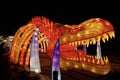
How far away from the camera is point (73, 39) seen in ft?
42.8

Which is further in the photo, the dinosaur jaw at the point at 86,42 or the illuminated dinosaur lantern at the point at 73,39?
the illuminated dinosaur lantern at the point at 73,39

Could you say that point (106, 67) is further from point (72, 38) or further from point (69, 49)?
point (69, 49)

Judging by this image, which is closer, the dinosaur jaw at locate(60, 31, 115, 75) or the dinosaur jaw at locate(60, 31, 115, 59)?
the dinosaur jaw at locate(60, 31, 115, 59)

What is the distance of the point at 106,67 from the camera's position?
458 inches

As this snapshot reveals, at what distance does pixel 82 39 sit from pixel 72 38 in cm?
80

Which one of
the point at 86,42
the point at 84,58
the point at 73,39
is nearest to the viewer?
the point at 86,42

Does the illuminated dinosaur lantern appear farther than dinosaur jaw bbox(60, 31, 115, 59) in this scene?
Yes

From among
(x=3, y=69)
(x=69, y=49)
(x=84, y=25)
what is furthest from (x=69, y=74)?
(x=3, y=69)

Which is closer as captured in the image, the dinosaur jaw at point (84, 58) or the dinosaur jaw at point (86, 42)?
the dinosaur jaw at point (86, 42)

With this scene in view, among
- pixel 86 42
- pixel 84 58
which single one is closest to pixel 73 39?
pixel 86 42

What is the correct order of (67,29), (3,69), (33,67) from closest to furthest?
(3,69)
(67,29)
(33,67)

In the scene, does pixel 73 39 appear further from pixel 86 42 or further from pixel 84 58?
pixel 84 58

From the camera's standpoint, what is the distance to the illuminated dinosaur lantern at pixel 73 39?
464 inches

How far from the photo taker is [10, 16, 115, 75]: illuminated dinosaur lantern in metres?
11.8
